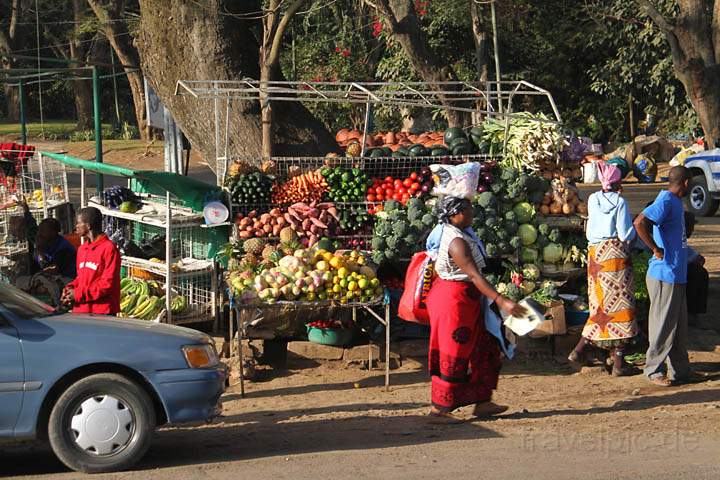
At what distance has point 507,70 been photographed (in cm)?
2891

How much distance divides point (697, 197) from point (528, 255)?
11779mm

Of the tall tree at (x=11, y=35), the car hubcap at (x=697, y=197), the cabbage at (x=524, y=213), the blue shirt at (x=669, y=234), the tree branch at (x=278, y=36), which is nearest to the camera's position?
the blue shirt at (x=669, y=234)

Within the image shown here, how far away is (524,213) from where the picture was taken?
10.6 metres

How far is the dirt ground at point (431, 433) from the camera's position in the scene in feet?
21.3

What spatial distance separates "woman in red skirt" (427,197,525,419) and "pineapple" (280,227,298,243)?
2872 millimetres

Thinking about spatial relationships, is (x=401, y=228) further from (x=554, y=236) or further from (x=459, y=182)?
(x=459, y=182)

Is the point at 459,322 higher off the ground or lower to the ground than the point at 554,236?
lower

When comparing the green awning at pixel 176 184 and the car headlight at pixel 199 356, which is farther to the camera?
the green awning at pixel 176 184

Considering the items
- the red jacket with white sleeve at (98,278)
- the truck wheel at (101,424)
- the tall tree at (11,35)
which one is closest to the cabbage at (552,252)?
the red jacket with white sleeve at (98,278)

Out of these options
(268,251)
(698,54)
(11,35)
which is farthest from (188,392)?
(11,35)

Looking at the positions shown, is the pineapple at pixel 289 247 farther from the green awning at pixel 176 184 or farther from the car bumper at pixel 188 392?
the car bumper at pixel 188 392

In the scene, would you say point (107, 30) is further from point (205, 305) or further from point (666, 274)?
point (666, 274)

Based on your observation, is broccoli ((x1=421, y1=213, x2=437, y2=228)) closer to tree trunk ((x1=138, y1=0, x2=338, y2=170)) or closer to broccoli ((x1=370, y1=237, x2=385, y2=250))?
broccoli ((x1=370, y1=237, x2=385, y2=250))

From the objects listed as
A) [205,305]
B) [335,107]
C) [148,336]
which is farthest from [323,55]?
[148,336]
